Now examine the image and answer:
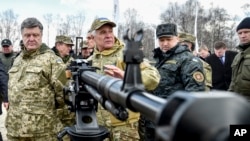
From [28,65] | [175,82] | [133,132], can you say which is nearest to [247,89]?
[175,82]

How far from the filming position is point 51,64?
155 inches

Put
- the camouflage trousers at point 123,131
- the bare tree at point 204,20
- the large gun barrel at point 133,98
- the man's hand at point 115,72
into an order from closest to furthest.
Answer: the large gun barrel at point 133,98, the man's hand at point 115,72, the camouflage trousers at point 123,131, the bare tree at point 204,20

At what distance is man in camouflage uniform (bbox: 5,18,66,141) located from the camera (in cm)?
384

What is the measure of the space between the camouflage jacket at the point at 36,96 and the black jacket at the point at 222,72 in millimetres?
4370

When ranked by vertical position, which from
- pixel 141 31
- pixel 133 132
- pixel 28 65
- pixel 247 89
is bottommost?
pixel 133 132

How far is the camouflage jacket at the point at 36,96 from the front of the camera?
383cm

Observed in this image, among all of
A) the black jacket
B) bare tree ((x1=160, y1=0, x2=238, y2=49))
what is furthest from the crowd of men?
bare tree ((x1=160, y1=0, x2=238, y2=49))

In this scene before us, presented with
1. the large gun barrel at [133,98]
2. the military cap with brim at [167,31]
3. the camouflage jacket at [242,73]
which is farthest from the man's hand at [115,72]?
the camouflage jacket at [242,73]

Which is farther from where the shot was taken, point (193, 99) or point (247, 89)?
point (247, 89)

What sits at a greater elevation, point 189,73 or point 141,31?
point 141,31

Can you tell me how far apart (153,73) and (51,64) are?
161cm

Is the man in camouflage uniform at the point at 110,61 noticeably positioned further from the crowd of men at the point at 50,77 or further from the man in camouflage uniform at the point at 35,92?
the man in camouflage uniform at the point at 35,92

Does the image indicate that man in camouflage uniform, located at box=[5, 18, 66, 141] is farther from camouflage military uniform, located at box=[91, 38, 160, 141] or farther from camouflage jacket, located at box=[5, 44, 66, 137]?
camouflage military uniform, located at box=[91, 38, 160, 141]

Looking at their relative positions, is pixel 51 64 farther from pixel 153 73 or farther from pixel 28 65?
pixel 153 73
